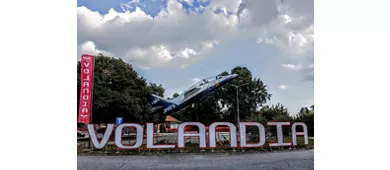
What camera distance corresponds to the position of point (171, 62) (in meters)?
3.70

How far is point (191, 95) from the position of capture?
12.5ft

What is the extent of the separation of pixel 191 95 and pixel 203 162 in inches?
33.1

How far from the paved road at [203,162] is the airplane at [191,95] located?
59 centimetres

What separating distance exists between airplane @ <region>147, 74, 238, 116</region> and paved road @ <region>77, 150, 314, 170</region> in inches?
23.4

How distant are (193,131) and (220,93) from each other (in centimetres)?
62

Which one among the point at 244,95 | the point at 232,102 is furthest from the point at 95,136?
the point at 244,95

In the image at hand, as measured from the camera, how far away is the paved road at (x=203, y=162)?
11.0 feet

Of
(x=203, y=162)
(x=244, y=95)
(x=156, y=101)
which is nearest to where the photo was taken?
(x=203, y=162)

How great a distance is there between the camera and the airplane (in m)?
3.76

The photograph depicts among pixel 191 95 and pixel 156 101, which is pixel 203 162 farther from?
pixel 156 101

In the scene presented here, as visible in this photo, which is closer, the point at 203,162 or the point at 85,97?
the point at 203,162

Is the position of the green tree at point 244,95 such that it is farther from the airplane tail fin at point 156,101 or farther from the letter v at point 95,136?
the letter v at point 95,136
